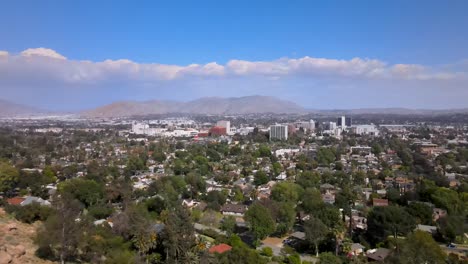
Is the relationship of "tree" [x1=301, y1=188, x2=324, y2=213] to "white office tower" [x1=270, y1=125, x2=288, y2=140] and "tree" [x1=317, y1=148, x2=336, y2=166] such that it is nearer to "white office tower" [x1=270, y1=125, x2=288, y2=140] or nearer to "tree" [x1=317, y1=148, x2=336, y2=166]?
"tree" [x1=317, y1=148, x2=336, y2=166]

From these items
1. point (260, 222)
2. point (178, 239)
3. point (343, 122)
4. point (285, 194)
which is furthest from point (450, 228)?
point (343, 122)

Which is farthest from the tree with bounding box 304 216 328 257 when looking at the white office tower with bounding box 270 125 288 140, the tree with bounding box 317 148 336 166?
the white office tower with bounding box 270 125 288 140

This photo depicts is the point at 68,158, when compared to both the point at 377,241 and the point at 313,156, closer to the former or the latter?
the point at 313,156

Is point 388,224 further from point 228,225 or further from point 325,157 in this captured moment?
point 325,157

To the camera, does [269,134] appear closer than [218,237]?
No

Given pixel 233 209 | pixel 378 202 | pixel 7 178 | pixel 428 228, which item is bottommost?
pixel 233 209

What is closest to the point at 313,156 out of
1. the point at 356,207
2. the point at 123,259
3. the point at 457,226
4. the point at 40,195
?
the point at 356,207

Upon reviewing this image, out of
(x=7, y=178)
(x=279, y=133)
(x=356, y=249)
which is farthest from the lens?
(x=279, y=133)
